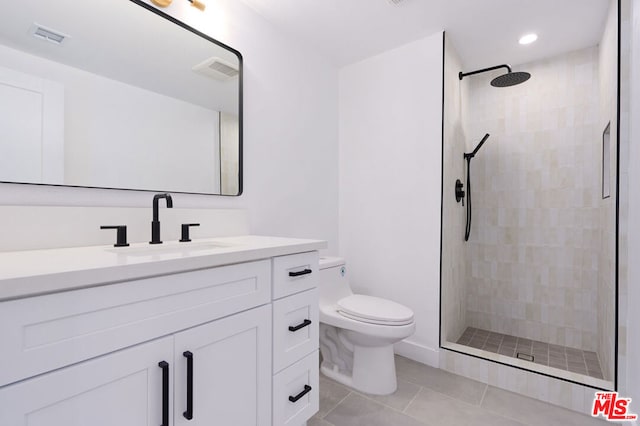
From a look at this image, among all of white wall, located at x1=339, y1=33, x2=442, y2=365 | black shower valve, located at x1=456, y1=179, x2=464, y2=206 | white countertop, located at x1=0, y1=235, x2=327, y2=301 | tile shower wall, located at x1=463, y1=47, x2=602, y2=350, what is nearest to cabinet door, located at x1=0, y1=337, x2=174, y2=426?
white countertop, located at x1=0, y1=235, x2=327, y2=301

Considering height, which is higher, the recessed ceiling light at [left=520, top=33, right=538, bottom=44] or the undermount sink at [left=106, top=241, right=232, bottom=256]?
the recessed ceiling light at [left=520, top=33, right=538, bottom=44]

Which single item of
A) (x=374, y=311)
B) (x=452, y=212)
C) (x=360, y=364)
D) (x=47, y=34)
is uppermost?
(x=47, y=34)

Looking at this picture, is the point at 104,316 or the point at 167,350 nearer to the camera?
the point at 104,316

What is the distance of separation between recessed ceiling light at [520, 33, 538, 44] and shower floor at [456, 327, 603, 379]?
2.26m

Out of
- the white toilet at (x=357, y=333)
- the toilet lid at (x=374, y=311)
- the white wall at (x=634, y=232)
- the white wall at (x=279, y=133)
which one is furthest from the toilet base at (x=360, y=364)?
the white wall at (x=634, y=232)

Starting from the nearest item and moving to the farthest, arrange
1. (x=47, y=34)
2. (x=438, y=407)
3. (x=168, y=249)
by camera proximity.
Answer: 1. (x=47, y=34)
2. (x=168, y=249)
3. (x=438, y=407)

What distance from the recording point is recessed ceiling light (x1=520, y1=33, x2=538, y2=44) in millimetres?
2143

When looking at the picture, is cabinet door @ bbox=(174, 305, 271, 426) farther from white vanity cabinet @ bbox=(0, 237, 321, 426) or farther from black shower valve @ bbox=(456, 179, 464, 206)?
black shower valve @ bbox=(456, 179, 464, 206)

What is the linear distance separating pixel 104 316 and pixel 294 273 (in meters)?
0.66

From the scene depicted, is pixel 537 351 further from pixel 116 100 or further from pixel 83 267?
pixel 116 100

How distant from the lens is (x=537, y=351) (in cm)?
234

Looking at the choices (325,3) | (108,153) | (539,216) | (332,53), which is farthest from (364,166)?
(108,153)

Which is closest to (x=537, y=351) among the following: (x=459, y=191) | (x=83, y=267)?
(x=459, y=191)

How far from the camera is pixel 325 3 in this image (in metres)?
1.80
